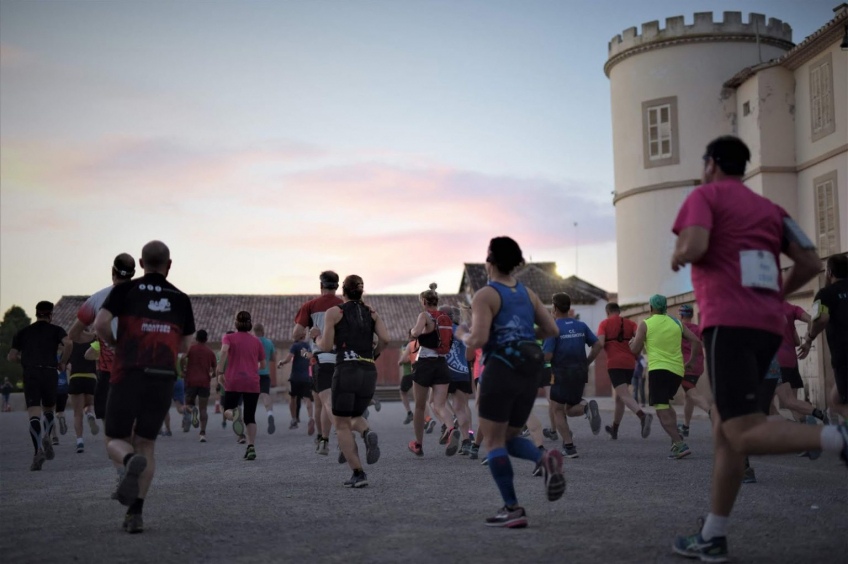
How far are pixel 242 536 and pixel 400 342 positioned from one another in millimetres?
56698

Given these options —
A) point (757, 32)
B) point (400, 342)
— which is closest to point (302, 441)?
point (757, 32)

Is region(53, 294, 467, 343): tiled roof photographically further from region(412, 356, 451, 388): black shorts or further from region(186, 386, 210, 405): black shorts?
region(412, 356, 451, 388): black shorts

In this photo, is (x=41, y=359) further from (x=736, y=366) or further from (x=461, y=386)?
(x=736, y=366)

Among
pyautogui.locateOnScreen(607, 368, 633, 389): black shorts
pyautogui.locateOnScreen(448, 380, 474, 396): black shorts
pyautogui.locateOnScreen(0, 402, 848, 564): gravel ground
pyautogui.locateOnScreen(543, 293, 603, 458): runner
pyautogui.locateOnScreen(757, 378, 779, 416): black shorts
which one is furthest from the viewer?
pyautogui.locateOnScreen(607, 368, 633, 389): black shorts

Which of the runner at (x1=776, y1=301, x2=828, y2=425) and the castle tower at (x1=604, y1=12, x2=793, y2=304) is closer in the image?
the runner at (x1=776, y1=301, x2=828, y2=425)

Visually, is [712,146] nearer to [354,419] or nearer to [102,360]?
[354,419]

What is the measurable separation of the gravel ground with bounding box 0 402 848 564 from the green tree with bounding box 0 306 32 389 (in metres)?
64.4

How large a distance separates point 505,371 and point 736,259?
1.81 m

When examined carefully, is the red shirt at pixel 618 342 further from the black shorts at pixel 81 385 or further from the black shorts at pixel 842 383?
the black shorts at pixel 81 385

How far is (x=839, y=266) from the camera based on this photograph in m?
9.99

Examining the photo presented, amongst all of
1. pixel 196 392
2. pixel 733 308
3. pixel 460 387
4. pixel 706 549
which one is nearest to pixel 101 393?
pixel 460 387

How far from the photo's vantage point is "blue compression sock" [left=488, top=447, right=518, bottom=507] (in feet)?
20.3

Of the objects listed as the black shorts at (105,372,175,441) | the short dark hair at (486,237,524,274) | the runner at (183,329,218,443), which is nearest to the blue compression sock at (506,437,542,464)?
the short dark hair at (486,237,524,274)

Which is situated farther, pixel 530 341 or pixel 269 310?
pixel 269 310
